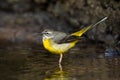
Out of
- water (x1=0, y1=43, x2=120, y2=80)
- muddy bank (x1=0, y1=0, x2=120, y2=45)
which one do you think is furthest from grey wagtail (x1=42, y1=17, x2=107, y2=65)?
muddy bank (x1=0, y1=0, x2=120, y2=45)

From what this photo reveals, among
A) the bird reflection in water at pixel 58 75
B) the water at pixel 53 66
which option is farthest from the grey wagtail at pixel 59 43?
the bird reflection in water at pixel 58 75

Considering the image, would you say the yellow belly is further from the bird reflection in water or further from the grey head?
the bird reflection in water

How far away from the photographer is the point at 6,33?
13.9 meters

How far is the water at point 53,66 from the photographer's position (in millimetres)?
8891

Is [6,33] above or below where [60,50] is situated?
above

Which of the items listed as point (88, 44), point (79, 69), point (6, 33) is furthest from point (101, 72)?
point (6, 33)

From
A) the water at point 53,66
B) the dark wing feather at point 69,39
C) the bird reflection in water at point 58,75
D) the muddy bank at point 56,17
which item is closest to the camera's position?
the bird reflection in water at point 58,75

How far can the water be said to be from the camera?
889 cm

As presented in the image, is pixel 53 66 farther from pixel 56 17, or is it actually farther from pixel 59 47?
pixel 56 17

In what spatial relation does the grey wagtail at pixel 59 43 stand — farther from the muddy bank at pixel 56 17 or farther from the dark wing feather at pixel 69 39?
the muddy bank at pixel 56 17

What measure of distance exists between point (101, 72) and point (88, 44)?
3142mm

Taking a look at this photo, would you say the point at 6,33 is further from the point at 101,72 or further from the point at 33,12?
the point at 101,72

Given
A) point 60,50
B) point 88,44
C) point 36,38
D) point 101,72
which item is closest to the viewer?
point 101,72

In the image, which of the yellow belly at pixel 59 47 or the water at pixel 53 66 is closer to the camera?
the water at pixel 53 66
